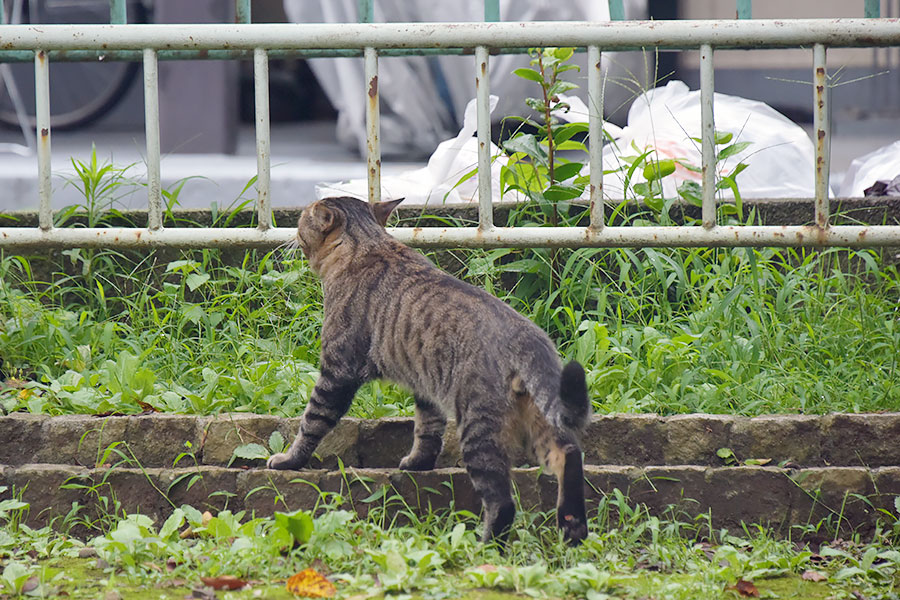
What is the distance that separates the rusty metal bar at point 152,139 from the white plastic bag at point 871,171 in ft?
9.84

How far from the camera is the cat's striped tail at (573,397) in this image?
2521 mm

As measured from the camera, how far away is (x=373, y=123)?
3.32 m

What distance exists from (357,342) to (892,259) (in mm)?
2250

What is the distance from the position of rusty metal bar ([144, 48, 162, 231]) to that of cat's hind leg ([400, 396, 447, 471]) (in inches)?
43.5

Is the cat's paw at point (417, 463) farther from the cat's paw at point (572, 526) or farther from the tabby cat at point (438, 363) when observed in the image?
the cat's paw at point (572, 526)

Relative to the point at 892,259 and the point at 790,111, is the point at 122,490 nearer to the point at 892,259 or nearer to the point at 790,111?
the point at 892,259

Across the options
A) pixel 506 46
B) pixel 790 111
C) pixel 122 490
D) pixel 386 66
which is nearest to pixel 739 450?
pixel 506 46

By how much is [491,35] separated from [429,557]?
1.66 metres

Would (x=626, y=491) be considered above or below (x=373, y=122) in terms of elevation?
below

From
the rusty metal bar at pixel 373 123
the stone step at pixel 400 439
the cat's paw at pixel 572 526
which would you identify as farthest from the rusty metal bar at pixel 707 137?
the cat's paw at pixel 572 526

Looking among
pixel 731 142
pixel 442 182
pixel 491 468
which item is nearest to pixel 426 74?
pixel 442 182

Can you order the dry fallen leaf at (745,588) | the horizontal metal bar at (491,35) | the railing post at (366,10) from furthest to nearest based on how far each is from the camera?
the railing post at (366,10), the horizontal metal bar at (491,35), the dry fallen leaf at (745,588)

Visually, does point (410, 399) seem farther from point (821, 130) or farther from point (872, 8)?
point (872, 8)

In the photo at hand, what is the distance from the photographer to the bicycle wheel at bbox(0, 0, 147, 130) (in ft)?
21.8
